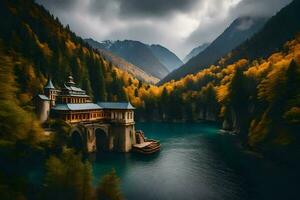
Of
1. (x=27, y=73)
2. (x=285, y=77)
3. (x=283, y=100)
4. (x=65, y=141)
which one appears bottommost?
(x=65, y=141)

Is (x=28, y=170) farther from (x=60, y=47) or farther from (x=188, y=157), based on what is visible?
(x=60, y=47)

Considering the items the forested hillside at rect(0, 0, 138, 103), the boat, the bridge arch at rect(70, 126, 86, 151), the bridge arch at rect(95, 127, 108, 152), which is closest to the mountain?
the forested hillside at rect(0, 0, 138, 103)

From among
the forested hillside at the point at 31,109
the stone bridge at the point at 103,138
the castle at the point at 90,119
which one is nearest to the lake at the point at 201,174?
the stone bridge at the point at 103,138

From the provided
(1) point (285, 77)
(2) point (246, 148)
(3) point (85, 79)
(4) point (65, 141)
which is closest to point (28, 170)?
(4) point (65, 141)

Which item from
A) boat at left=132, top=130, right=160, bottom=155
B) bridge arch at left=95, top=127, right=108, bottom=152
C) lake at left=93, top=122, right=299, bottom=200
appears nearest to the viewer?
lake at left=93, top=122, right=299, bottom=200

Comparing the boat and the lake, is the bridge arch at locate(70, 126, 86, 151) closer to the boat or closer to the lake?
the lake

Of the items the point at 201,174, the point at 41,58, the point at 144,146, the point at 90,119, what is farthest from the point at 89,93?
the point at 201,174
